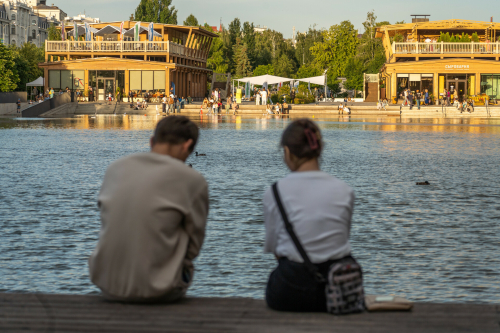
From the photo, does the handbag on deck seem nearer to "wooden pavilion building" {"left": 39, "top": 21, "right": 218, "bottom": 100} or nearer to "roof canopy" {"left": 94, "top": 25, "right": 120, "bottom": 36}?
"wooden pavilion building" {"left": 39, "top": 21, "right": 218, "bottom": 100}

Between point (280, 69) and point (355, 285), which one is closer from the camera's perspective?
point (355, 285)

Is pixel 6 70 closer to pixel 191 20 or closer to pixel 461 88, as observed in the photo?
pixel 191 20

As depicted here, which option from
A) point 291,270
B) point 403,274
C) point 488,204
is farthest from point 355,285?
point 488,204

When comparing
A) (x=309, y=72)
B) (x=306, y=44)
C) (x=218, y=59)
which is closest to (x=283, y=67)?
(x=309, y=72)

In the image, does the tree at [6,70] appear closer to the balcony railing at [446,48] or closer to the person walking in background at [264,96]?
the person walking in background at [264,96]

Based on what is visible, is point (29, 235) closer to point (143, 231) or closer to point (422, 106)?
point (143, 231)

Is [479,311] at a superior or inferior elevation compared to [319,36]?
inferior

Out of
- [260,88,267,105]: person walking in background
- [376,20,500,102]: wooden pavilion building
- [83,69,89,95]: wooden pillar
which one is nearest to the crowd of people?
[260,88,267,105]: person walking in background

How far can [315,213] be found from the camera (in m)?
3.78

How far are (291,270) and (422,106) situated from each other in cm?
5404

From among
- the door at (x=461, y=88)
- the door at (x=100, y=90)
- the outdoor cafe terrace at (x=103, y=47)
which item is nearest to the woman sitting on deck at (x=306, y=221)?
the door at (x=461, y=88)

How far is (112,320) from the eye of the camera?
12.2 ft

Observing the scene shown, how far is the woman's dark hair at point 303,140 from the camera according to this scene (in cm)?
381

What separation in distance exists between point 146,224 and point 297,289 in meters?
0.91
